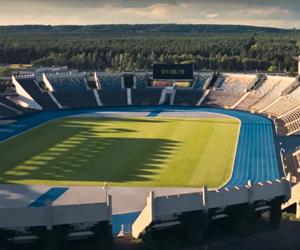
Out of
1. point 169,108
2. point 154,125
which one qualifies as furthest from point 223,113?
point 154,125

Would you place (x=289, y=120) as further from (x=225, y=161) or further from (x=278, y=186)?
(x=278, y=186)

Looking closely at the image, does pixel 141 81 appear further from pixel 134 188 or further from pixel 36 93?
pixel 134 188

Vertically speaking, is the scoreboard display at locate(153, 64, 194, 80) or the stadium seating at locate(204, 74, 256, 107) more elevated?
the scoreboard display at locate(153, 64, 194, 80)

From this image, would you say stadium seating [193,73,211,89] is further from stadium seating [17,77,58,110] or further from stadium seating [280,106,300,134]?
stadium seating [17,77,58,110]

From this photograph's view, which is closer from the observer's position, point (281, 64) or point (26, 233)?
point (26, 233)

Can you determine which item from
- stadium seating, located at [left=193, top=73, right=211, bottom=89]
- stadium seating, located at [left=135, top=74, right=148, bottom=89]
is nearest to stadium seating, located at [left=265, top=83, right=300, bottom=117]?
stadium seating, located at [left=193, top=73, right=211, bottom=89]

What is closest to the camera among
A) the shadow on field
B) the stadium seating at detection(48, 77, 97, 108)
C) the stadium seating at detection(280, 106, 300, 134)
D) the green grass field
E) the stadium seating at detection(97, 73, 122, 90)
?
the green grass field

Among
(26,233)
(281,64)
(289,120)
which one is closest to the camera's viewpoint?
(26,233)

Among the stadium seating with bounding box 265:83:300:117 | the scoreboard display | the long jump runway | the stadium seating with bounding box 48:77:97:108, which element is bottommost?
the long jump runway

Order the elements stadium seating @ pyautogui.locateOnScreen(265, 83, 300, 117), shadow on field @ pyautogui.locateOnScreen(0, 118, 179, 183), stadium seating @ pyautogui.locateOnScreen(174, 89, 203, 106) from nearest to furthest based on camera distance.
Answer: shadow on field @ pyautogui.locateOnScreen(0, 118, 179, 183) → stadium seating @ pyautogui.locateOnScreen(265, 83, 300, 117) → stadium seating @ pyautogui.locateOnScreen(174, 89, 203, 106)

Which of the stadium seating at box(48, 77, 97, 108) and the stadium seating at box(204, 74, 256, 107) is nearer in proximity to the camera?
the stadium seating at box(48, 77, 97, 108)
